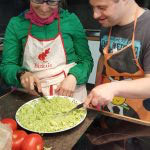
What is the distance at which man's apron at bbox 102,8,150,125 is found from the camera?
1.25 metres

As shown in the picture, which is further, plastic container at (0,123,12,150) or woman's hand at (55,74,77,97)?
woman's hand at (55,74,77,97)

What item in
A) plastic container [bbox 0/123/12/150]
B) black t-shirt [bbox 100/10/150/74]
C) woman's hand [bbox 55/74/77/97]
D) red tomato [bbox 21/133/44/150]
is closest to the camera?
plastic container [bbox 0/123/12/150]

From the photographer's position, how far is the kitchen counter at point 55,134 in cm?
92

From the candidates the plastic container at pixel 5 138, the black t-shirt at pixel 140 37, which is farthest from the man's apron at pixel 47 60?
the plastic container at pixel 5 138

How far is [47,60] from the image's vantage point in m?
1.49

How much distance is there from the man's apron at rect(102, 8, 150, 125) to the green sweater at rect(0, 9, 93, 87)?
156mm

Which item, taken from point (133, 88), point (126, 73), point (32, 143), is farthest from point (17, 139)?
point (126, 73)

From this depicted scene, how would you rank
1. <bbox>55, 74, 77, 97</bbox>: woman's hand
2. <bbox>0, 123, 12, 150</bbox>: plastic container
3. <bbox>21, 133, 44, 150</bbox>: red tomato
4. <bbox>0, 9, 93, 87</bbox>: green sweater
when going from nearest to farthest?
<bbox>0, 123, 12, 150</bbox>: plastic container, <bbox>21, 133, 44, 150</bbox>: red tomato, <bbox>55, 74, 77, 97</bbox>: woman's hand, <bbox>0, 9, 93, 87</bbox>: green sweater

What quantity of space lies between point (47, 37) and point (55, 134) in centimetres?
66

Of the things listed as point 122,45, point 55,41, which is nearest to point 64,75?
point 55,41

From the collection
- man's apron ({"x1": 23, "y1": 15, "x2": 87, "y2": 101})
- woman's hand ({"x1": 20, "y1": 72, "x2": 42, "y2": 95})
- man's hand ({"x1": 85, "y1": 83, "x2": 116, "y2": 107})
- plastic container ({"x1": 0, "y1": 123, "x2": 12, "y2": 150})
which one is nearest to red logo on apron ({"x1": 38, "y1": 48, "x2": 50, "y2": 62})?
man's apron ({"x1": 23, "y1": 15, "x2": 87, "y2": 101})

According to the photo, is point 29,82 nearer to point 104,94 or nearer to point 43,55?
point 43,55

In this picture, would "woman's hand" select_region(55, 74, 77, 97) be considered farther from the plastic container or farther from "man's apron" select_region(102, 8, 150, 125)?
the plastic container

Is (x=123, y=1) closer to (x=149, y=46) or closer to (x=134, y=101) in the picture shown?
(x=149, y=46)
